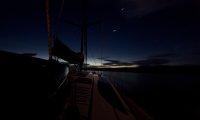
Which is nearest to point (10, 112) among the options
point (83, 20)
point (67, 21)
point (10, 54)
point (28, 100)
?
point (28, 100)

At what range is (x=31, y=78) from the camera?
3.95 feet

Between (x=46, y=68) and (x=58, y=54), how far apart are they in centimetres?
162

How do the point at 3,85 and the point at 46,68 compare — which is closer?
the point at 3,85

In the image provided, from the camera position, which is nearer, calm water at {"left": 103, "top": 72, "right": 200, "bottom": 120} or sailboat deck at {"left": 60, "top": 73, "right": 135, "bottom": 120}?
sailboat deck at {"left": 60, "top": 73, "right": 135, "bottom": 120}

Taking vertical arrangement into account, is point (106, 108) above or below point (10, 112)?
below

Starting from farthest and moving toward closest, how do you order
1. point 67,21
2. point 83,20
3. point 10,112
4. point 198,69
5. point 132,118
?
point 198,69
point 67,21
point 83,20
point 132,118
point 10,112

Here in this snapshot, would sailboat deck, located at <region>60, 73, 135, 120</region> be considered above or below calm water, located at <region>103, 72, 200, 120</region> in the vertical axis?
above

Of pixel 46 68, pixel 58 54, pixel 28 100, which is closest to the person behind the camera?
pixel 28 100

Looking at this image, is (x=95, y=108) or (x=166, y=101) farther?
(x=166, y=101)

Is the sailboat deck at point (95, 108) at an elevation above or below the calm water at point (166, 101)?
above

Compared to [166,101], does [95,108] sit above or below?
above

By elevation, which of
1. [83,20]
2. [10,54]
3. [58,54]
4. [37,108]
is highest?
[83,20]

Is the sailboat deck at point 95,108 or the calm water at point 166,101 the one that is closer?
the sailboat deck at point 95,108

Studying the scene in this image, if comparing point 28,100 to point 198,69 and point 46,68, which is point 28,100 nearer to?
point 46,68
